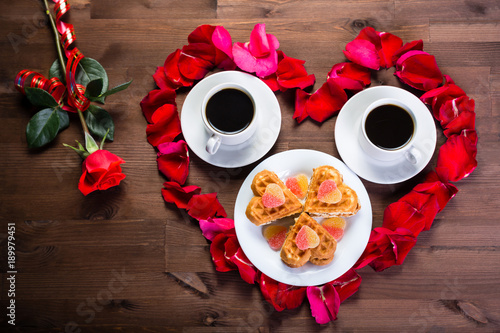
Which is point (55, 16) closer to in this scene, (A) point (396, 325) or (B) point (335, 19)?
(B) point (335, 19)

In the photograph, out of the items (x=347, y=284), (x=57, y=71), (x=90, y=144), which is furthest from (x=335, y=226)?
(x=57, y=71)

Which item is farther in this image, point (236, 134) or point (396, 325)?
point (396, 325)

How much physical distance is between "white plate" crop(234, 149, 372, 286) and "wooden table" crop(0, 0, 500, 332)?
9cm

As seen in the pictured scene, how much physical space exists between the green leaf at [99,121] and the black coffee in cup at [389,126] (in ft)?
2.53

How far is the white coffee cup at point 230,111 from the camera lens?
1.06 m

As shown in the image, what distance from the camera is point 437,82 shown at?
46.0 inches

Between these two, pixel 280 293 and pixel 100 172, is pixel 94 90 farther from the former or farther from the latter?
pixel 280 293

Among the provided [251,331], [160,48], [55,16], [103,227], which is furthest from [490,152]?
[55,16]

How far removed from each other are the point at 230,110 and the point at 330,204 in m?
0.39

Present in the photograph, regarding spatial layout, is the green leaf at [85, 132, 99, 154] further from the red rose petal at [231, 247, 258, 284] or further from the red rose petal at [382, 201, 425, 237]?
the red rose petal at [382, 201, 425, 237]

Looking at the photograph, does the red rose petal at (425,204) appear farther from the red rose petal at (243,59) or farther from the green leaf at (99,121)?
the green leaf at (99,121)

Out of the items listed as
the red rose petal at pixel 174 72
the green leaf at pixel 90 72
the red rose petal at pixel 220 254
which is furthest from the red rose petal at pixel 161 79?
the red rose petal at pixel 220 254

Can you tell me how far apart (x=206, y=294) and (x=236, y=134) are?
20.2 inches

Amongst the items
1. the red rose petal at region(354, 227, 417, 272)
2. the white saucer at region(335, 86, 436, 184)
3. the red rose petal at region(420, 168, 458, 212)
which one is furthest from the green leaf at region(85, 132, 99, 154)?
the red rose petal at region(420, 168, 458, 212)
